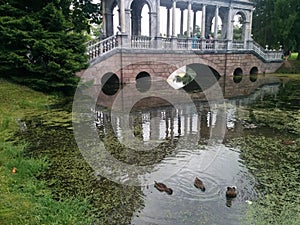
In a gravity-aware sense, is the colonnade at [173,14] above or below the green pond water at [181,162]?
above

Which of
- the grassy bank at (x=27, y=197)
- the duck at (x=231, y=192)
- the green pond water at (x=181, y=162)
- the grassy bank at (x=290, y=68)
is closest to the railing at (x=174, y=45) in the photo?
the grassy bank at (x=290, y=68)

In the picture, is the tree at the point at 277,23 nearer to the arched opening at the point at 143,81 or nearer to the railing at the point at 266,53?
the railing at the point at 266,53

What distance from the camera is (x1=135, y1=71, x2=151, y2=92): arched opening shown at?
49.1ft

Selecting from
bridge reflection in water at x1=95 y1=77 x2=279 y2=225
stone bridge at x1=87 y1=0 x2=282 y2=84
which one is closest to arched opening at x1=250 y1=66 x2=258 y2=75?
stone bridge at x1=87 y1=0 x2=282 y2=84

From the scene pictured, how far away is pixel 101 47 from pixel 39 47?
380cm

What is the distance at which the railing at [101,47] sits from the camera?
1326 centimetres

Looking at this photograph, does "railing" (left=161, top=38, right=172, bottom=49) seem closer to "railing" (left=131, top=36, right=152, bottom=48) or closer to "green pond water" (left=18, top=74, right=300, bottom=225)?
"railing" (left=131, top=36, right=152, bottom=48)

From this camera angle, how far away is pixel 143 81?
1641 cm

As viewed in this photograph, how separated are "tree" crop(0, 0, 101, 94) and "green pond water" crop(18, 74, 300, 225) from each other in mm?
1960

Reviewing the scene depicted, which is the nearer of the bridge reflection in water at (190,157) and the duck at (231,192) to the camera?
the bridge reflection in water at (190,157)

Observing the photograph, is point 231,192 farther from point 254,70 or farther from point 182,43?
point 254,70

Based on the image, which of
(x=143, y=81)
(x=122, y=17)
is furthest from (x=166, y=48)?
(x=122, y=17)

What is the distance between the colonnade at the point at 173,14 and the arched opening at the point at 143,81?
2160 mm

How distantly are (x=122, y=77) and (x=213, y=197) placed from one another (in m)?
11.1
